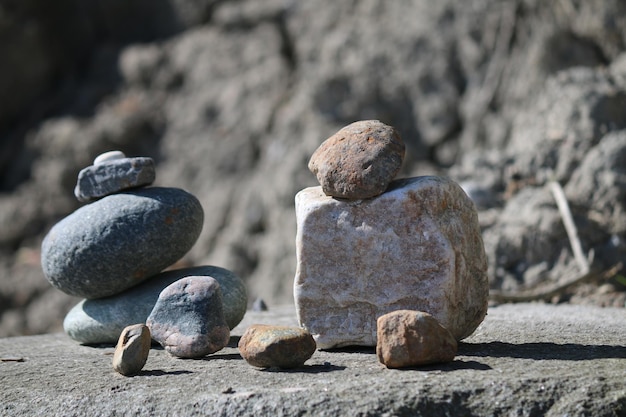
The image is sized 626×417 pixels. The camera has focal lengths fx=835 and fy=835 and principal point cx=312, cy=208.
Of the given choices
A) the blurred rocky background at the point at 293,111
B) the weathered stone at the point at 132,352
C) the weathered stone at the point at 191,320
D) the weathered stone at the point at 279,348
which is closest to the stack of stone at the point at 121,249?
the weathered stone at the point at 191,320

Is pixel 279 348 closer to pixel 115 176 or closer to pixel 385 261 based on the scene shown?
pixel 385 261

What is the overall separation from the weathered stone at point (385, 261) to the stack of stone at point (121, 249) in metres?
0.70

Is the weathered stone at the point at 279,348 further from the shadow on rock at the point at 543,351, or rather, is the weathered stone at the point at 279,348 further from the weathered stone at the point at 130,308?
the weathered stone at the point at 130,308

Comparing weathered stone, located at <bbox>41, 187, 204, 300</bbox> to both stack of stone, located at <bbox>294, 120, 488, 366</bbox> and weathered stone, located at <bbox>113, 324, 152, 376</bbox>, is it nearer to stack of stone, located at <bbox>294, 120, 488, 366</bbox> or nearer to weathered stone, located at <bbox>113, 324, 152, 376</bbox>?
weathered stone, located at <bbox>113, 324, 152, 376</bbox>

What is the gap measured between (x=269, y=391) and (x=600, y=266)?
3.87 meters

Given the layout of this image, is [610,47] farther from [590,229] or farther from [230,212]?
[230,212]

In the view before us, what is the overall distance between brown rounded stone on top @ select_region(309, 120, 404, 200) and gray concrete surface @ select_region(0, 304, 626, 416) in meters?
0.68

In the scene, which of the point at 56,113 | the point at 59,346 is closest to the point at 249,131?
the point at 56,113

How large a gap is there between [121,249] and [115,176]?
1.45ft

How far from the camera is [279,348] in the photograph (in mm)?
3119

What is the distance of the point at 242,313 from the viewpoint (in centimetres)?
434

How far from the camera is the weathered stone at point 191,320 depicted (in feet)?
11.9

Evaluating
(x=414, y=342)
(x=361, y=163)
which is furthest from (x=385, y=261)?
(x=414, y=342)

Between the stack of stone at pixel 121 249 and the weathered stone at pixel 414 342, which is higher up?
the stack of stone at pixel 121 249
